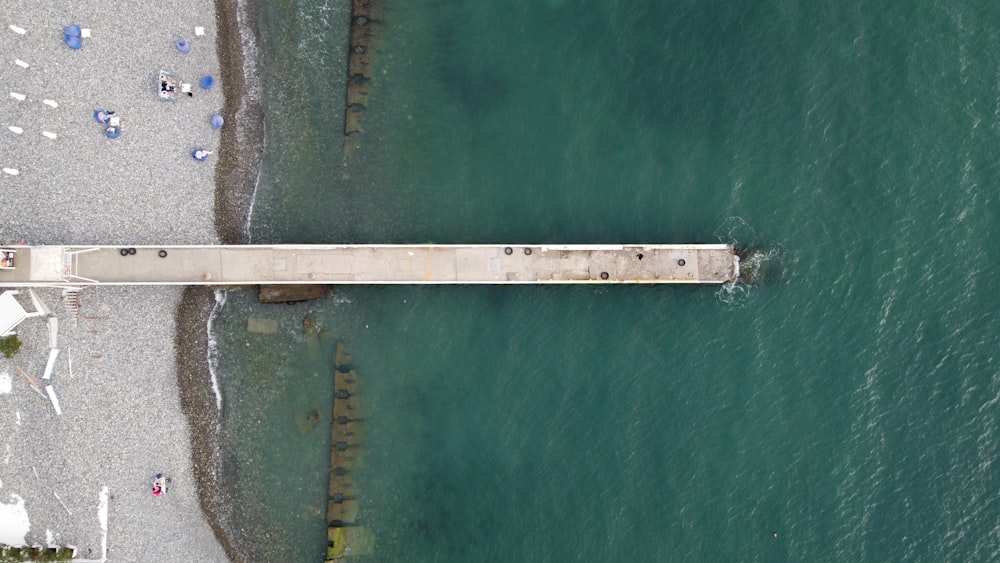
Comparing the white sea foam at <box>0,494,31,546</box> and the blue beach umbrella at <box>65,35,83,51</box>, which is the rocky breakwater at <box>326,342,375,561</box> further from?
the blue beach umbrella at <box>65,35,83,51</box>

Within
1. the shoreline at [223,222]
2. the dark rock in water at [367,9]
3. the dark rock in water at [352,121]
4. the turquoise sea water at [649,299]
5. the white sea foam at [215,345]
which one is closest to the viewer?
the turquoise sea water at [649,299]

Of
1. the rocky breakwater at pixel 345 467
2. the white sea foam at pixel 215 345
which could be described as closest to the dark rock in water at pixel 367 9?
the white sea foam at pixel 215 345

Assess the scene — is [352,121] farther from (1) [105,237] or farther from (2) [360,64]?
(1) [105,237]

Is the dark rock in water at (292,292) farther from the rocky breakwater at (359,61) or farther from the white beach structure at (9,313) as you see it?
the white beach structure at (9,313)

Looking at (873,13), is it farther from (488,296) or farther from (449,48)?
(488,296)

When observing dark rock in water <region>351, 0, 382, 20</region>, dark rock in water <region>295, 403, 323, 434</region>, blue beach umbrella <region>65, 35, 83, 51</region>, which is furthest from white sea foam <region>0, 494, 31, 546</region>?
dark rock in water <region>351, 0, 382, 20</region>

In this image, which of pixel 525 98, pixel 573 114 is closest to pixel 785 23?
pixel 573 114

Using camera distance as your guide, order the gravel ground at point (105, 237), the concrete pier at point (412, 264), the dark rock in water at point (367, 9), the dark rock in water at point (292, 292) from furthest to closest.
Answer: the dark rock in water at point (367, 9) → the dark rock in water at point (292, 292) → the gravel ground at point (105, 237) → the concrete pier at point (412, 264)

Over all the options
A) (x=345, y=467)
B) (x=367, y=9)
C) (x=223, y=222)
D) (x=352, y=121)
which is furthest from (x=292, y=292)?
(x=367, y=9)
